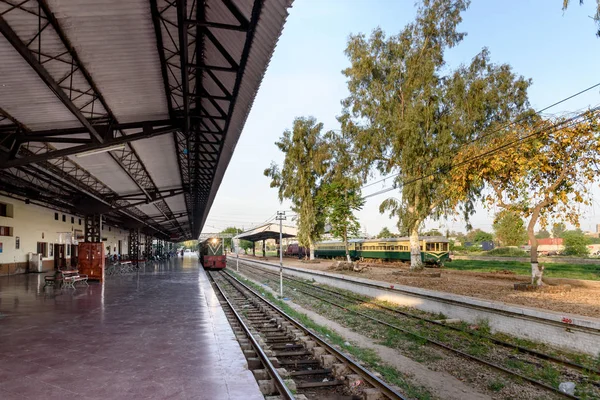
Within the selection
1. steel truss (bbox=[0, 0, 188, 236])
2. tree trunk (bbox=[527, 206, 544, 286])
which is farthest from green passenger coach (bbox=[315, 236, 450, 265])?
steel truss (bbox=[0, 0, 188, 236])

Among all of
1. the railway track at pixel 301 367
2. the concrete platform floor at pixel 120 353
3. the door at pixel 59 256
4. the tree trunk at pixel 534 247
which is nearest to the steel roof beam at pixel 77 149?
the concrete platform floor at pixel 120 353

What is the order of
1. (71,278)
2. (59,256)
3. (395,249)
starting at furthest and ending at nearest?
(395,249), (59,256), (71,278)

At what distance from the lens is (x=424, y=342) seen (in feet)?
33.5

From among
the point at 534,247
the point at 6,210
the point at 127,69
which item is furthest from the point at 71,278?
the point at 534,247

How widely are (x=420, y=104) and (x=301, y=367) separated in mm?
17401

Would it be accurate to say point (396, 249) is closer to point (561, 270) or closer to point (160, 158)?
point (561, 270)

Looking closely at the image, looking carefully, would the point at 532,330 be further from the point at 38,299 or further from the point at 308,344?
the point at 38,299

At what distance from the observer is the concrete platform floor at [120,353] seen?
5582 mm

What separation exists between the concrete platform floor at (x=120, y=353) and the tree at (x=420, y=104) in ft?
42.5

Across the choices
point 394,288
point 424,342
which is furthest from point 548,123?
point 424,342

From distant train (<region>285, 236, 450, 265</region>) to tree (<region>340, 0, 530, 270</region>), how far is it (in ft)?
34.2

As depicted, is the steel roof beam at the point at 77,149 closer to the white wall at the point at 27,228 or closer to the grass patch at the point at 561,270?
the white wall at the point at 27,228

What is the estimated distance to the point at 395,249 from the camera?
3609 cm

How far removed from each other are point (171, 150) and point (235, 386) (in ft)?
45.4
